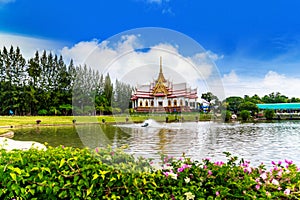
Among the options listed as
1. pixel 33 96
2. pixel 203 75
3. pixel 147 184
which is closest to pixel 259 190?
pixel 147 184

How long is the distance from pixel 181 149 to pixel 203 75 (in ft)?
2.23

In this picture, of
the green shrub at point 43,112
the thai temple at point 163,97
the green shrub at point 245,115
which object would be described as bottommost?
the green shrub at point 245,115

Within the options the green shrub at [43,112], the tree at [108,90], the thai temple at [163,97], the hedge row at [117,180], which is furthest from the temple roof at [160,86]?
the green shrub at [43,112]

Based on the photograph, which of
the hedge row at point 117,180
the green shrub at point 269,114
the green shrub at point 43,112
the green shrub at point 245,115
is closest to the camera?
the hedge row at point 117,180

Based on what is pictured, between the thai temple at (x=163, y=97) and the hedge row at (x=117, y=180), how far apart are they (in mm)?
498

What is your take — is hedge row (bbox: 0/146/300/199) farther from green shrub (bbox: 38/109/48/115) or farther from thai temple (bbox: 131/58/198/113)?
green shrub (bbox: 38/109/48/115)

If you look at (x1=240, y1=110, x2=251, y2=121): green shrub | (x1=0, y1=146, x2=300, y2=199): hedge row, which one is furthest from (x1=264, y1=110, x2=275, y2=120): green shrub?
(x1=0, y1=146, x2=300, y2=199): hedge row

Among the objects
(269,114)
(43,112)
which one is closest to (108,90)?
(43,112)

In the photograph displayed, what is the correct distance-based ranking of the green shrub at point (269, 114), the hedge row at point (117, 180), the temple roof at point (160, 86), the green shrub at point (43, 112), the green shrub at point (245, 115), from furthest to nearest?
the green shrub at point (269, 114)
the green shrub at point (43, 112)
the green shrub at point (245, 115)
the temple roof at point (160, 86)
the hedge row at point (117, 180)

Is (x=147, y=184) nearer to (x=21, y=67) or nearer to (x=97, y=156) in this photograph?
(x=97, y=156)

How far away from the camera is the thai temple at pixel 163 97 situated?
2508 mm

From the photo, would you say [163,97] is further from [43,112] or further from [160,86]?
[43,112]

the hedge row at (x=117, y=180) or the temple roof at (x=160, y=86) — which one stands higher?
the temple roof at (x=160, y=86)

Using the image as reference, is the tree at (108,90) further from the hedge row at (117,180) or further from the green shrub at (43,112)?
Result: the green shrub at (43,112)
